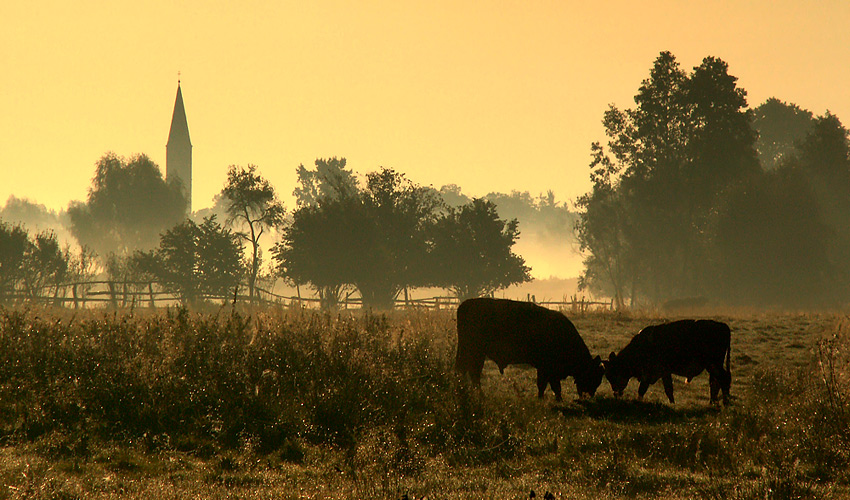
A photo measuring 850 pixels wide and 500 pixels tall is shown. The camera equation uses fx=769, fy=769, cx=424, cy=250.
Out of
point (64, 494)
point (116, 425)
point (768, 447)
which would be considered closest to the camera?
point (64, 494)

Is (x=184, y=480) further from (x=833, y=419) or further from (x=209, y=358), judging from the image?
(x=833, y=419)

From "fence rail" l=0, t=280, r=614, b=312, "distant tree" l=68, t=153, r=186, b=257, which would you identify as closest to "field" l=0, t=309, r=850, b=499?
"fence rail" l=0, t=280, r=614, b=312

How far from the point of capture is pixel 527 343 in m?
13.7

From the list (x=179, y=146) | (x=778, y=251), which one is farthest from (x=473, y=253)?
(x=179, y=146)

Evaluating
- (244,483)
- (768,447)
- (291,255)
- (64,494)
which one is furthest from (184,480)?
(291,255)

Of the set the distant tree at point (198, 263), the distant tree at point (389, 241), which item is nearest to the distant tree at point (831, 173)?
the distant tree at point (389, 241)

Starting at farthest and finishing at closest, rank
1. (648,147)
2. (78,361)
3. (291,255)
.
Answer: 1. (648,147)
2. (291,255)
3. (78,361)

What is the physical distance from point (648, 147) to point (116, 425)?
52631mm

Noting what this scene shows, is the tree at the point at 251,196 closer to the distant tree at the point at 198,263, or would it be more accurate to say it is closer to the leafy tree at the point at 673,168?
the distant tree at the point at 198,263

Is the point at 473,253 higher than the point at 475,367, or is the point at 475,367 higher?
the point at 473,253

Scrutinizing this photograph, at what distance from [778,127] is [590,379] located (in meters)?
75.1

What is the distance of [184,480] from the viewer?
28.2 ft

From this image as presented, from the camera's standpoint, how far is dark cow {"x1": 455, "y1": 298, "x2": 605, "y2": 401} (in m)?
13.5

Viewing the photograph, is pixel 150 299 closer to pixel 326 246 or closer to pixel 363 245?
pixel 326 246
